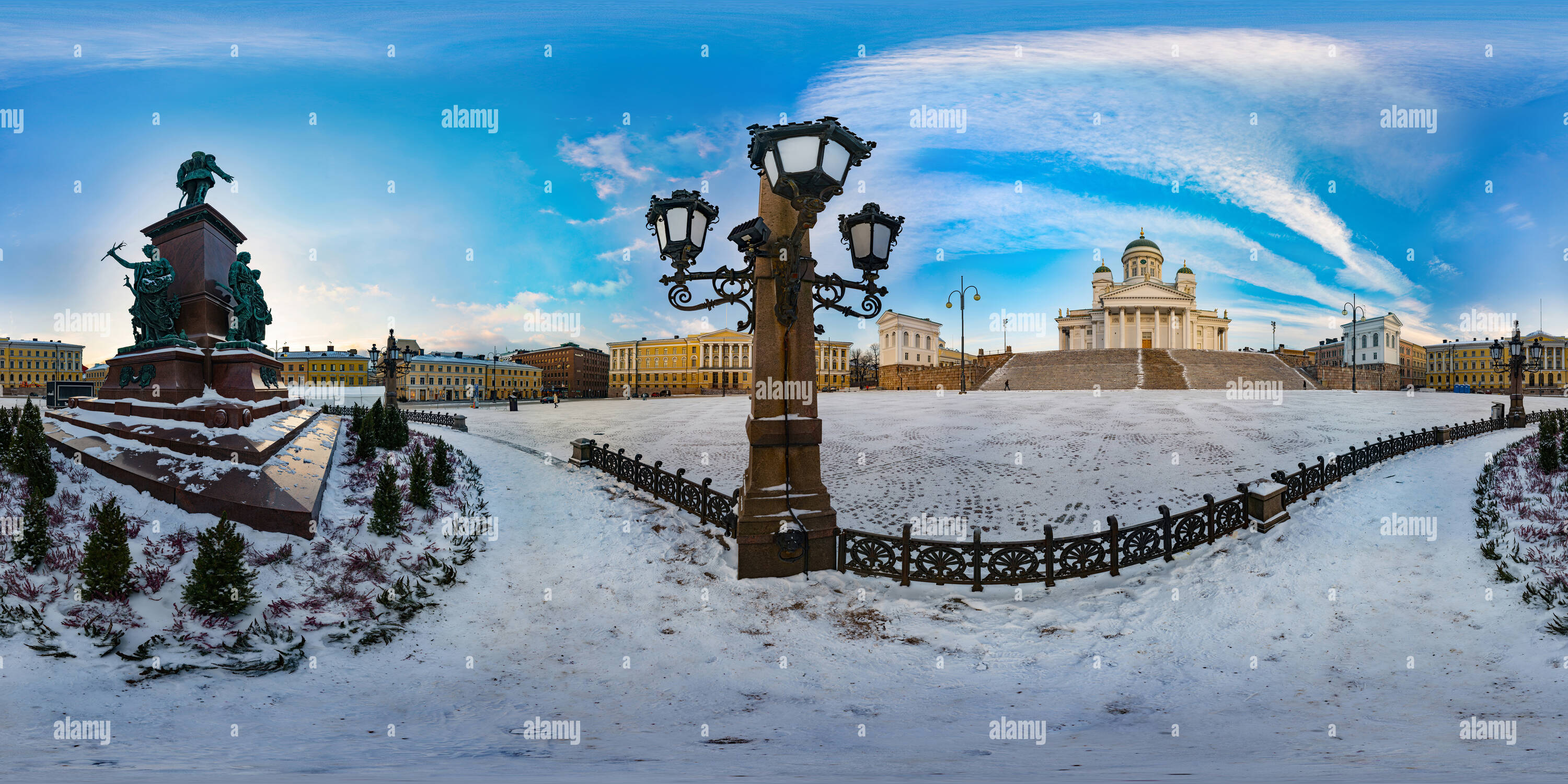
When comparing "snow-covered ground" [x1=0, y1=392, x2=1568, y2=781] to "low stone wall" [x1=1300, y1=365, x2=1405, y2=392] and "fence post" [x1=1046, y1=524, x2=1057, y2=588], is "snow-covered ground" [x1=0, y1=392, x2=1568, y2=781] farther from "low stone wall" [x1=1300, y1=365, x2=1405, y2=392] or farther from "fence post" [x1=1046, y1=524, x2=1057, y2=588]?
"low stone wall" [x1=1300, y1=365, x2=1405, y2=392]

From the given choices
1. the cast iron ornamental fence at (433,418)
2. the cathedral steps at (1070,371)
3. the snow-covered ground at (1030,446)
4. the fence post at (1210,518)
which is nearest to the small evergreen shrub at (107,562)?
the snow-covered ground at (1030,446)

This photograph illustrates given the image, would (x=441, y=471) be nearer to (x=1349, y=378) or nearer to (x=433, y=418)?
(x=433, y=418)

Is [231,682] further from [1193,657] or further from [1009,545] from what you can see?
[1193,657]

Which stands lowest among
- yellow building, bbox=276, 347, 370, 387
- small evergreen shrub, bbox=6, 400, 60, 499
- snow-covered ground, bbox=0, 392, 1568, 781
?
snow-covered ground, bbox=0, 392, 1568, 781

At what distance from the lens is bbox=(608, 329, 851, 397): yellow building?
102 m

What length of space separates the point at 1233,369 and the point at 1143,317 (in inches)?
1156

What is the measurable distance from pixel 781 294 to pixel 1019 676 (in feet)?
13.5

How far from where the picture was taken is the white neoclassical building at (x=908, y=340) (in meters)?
81.6

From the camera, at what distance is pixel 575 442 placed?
13523mm

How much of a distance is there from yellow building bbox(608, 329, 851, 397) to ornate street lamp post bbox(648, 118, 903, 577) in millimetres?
88023

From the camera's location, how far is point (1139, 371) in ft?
177

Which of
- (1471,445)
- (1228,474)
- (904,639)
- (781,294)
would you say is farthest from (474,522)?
(1471,445)

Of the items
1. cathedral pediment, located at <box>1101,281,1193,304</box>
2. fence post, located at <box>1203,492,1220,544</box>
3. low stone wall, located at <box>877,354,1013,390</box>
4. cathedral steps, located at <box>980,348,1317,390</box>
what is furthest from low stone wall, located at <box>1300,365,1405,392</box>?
fence post, located at <box>1203,492,1220,544</box>

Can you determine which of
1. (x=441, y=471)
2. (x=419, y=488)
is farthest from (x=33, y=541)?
(x=441, y=471)
